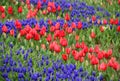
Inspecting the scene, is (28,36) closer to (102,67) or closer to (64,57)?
(64,57)

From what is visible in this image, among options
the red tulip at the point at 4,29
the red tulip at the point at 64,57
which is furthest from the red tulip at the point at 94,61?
the red tulip at the point at 4,29

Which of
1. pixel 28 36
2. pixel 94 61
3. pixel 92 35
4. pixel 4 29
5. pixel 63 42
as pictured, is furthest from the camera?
pixel 92 35

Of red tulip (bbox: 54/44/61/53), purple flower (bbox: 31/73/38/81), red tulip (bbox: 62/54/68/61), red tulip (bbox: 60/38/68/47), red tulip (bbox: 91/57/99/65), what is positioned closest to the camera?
purple flower (bbox: 31/73/38/81)

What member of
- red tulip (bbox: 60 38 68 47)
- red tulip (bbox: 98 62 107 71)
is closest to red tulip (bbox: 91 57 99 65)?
red tulip (bbox: 98 62 107 71)

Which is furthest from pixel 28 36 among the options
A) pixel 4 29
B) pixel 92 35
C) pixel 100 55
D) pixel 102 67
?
pixel 102 67

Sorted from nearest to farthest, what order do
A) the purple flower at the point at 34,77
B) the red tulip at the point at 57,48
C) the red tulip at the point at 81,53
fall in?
1. the purple flower at the point at 34,77
2. the red tulip at the point at 81,53
3. the red tulip at the point at 57,48

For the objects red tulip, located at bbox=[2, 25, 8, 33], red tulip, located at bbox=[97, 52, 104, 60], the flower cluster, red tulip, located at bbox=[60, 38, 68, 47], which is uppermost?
red tulip, located at bbox=[2, 25, 8, 33]

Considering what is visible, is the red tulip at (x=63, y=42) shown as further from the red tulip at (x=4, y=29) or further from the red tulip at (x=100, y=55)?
the red tulip at (x=4, y=29)

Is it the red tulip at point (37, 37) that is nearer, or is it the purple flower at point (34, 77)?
the purple flower at point (34, 77)

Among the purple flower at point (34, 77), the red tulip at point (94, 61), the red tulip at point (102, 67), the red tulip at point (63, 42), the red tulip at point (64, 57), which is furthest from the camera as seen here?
the red tulip at point (63, 42)

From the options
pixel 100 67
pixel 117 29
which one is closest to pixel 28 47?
pixel 100 67

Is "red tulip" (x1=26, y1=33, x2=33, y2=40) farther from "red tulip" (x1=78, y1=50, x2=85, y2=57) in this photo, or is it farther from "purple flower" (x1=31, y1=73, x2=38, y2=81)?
"purple flower" (x1=31, y1=73, x2=38, y2=81)
